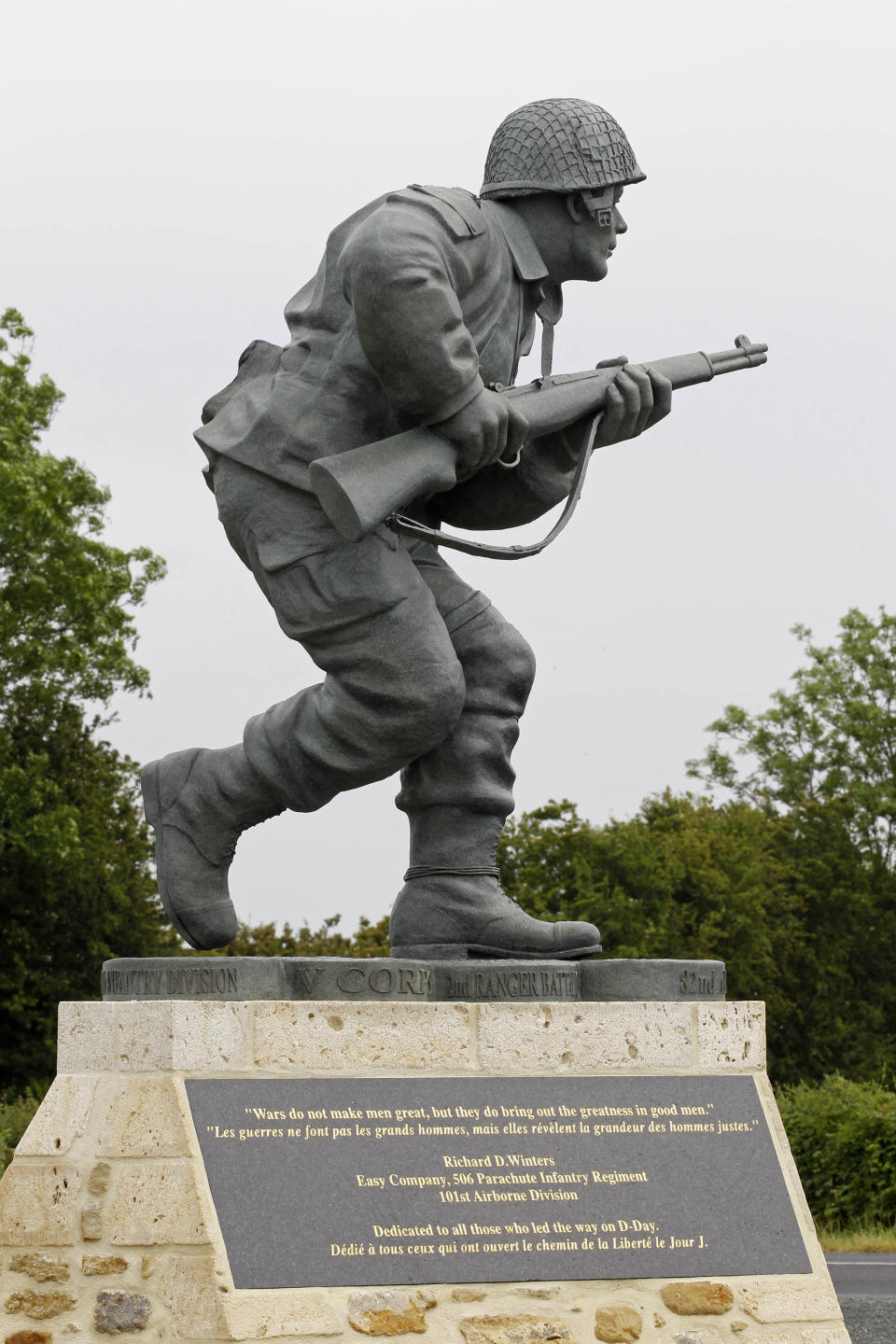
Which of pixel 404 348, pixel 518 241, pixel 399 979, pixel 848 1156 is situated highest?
pixel 518 241

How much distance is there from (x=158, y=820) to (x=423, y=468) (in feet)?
4.48

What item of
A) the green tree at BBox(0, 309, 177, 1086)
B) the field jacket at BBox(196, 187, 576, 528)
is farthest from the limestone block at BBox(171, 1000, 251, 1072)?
the green tree at BBox(0, 309, 177, 1086)

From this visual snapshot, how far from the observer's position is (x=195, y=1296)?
4.80m

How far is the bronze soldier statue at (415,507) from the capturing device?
5.55 meters

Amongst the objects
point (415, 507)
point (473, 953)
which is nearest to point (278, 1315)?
point (473, 953)

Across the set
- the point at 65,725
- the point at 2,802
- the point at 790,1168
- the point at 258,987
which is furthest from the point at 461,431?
the point at 65,725

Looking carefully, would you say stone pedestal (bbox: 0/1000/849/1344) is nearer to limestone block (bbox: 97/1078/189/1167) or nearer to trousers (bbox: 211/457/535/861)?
limestone block (bbox: 97/1078/189/1167)

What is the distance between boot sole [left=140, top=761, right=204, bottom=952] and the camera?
583cm

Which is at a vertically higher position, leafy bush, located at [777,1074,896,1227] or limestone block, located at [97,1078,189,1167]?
limestone block, located at [97,1078,189,1167]

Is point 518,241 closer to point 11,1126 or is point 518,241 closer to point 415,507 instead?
point 415,507

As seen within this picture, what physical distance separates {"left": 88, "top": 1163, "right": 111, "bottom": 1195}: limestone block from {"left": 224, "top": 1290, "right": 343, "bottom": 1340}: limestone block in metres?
0.56

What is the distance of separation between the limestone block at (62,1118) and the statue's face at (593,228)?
116 inches

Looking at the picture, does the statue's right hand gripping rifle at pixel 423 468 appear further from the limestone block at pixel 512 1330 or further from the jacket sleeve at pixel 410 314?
the limestone block at pixel 512 1330

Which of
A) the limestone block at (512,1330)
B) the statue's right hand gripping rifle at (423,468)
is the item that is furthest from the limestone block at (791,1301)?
the statue's right hand gripping rifle at (423,468)
